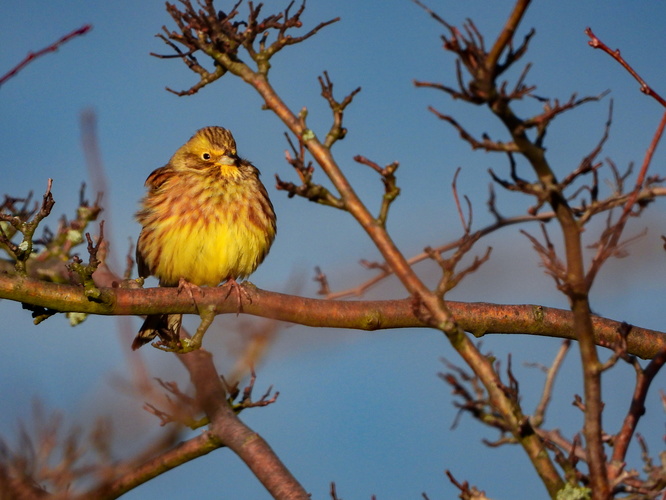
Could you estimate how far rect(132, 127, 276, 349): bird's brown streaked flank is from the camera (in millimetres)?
7711

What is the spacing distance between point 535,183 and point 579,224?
8.6 inches

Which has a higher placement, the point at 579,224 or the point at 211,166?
the point at 211,166

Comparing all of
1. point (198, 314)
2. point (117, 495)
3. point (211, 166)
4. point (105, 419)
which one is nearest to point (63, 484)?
point (105, 419)

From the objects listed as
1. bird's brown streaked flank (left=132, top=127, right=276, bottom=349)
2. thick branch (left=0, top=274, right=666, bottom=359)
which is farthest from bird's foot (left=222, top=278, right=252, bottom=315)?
bird's brown streaked flank (left=132, top=127, right=276, bottom=349)

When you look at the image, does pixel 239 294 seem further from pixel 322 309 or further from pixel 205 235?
pixel 205 235

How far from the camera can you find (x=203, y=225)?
7.78 metres

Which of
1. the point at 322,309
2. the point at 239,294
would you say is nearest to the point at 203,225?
the point at 239,294

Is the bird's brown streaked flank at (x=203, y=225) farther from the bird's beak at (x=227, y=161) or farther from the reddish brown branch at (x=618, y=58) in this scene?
the reddish brown branch at (x=618, y=58)

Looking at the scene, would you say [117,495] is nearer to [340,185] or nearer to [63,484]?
[63,484]

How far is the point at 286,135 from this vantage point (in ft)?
12.2

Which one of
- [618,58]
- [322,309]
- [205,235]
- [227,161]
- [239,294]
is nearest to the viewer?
[618,58]

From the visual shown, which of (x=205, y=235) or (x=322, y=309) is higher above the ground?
Result: (x=205, y=235)

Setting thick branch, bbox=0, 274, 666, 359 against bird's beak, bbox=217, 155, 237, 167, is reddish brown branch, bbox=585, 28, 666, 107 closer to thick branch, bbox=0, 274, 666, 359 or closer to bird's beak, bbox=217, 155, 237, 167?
thick branch, bbox=0, 274, 666, 359

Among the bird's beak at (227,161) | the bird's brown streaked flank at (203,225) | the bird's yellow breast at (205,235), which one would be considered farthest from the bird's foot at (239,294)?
the bird's beak at (227,161)
